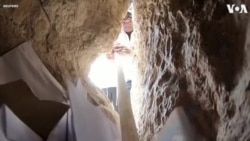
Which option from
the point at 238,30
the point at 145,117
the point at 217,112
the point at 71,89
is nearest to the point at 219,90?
the point at 217,112

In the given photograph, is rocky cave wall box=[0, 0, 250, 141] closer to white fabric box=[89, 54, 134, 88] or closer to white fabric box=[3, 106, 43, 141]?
white fabric box=[89, 54, 134, 88]

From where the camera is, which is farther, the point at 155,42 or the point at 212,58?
the point at 155,42

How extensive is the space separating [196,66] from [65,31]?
473mm

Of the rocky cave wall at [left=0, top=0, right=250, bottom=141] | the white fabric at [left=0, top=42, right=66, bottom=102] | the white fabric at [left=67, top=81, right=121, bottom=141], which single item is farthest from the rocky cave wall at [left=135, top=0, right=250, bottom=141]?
the white fabric at [left=0, top=42, right=66, bottom=102]

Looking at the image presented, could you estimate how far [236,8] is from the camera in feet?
3.87

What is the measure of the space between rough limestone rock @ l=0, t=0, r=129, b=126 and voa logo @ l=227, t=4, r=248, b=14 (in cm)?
42

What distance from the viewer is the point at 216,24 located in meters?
1.21

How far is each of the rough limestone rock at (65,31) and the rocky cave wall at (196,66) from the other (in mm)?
137

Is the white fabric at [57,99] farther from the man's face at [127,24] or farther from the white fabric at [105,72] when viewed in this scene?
the man's face at [127,24]

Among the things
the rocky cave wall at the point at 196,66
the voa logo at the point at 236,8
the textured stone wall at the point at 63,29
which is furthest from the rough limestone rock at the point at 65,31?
the voa logo at the point at 236,8

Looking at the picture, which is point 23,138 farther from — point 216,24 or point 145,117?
point 216,24

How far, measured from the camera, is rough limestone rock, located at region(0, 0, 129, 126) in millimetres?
1337

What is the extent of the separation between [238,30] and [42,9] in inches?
26.3

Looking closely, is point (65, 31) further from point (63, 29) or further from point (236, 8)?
point (236, 8)
